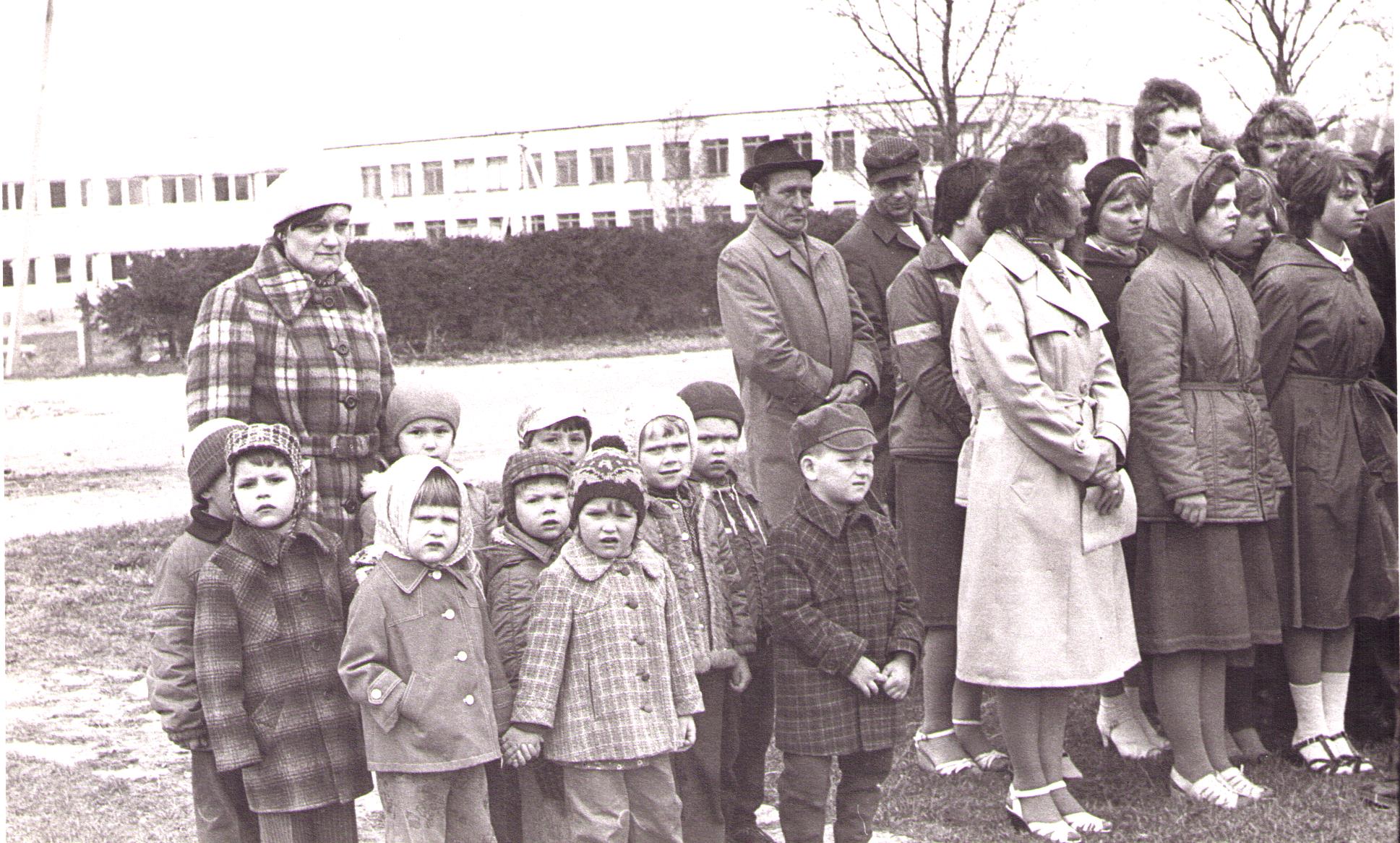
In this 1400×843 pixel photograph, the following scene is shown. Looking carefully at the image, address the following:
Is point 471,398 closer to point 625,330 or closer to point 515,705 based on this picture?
point 625,330

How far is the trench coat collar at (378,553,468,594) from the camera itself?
3.86m

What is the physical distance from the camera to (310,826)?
4039 mm

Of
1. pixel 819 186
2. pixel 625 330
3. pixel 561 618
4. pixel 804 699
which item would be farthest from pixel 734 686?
pixel 819 186

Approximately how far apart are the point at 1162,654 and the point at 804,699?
4.11ft

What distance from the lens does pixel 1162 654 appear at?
15.9ft

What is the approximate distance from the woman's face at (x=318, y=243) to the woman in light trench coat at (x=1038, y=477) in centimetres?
181

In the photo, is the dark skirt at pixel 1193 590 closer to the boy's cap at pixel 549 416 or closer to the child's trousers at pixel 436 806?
the boy's cap at pixel 549 416

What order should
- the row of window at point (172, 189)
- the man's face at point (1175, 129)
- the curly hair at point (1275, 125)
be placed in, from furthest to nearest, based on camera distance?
1. the row of window at point (172, 189)
2. the curly hair at point (1275, 125)
3. the man's face at point (1175, 129)

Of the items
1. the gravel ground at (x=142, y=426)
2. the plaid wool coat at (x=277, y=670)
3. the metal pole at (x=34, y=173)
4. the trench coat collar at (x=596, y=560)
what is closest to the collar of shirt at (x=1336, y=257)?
the gravel ground at (x=142, y=426)

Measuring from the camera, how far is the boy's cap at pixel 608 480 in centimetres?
403

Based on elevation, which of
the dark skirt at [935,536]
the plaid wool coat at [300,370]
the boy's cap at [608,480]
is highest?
the plaid wool coat at [300,370]

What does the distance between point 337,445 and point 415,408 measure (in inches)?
10.3

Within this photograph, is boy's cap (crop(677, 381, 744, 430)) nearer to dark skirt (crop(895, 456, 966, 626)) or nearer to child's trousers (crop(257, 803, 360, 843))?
dark skirt (crop(895, 456, 966, 626))

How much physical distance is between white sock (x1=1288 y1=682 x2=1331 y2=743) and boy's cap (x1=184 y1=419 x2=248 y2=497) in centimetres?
344
